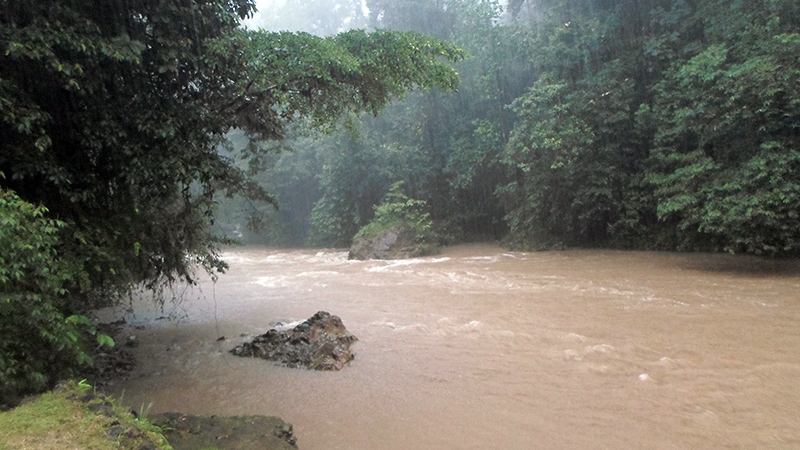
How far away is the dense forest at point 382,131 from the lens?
4.75 metres

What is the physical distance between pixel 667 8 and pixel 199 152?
17324mm

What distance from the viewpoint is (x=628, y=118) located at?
53.4ft

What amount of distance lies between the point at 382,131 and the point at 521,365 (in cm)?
2325

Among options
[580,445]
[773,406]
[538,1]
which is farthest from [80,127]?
[538,1]

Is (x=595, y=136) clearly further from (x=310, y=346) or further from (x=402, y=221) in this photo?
(x=310, y=346)

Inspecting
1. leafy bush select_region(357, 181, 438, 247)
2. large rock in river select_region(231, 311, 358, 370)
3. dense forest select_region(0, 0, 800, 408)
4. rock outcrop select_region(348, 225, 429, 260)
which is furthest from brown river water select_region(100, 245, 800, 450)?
leafy bush select_region(357, 181, 438, 247)

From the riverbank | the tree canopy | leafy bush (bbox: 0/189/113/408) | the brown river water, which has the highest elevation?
the tree canopy

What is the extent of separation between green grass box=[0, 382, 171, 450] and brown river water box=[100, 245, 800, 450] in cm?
222

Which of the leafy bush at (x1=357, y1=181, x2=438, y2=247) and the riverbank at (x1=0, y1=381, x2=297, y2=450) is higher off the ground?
the leafy bush at (x1=357, y1=181, x2=438, y2=247)

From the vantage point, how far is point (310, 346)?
7.20 m

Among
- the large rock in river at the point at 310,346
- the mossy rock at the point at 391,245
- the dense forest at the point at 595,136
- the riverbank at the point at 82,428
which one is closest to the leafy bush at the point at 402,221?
the mossy rock at the point at 391,245

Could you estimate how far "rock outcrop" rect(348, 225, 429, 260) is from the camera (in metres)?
21.1

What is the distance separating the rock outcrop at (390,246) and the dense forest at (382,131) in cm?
335

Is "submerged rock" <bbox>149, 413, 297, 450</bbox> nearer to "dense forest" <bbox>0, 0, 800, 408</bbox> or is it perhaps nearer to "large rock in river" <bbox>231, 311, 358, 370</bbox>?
"dense forest" <bbox>0, 0, 800, 408</bbox>
